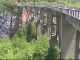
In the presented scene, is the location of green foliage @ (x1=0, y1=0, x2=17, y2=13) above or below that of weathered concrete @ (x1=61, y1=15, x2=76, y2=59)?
below

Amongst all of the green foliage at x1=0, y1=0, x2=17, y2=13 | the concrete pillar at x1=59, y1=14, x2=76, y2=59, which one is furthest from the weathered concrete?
the green foliage at x1=0, y1=0, x2=17, y2=13

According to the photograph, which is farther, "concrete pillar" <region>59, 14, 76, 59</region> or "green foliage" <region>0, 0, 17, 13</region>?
"green foliage" <region>0, 0, 17, 13</region>

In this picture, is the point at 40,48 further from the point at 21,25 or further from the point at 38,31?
the point at 21,25

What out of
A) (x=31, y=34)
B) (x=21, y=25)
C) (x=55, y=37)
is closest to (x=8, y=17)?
(x=21, y=25)

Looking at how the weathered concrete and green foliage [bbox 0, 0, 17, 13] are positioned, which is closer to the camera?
the weathered concrete

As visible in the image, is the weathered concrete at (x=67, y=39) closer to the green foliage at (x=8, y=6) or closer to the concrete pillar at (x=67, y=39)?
the concrete pillar at (x=67, y=39)

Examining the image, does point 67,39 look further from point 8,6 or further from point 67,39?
point 8,6

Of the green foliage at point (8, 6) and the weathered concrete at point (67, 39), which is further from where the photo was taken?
the green foliage at point (8, 6)

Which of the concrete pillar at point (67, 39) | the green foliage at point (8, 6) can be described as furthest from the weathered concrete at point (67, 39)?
the green foliage at point (8, 6)

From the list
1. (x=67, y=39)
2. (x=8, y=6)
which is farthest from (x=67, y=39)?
(x=8, y=6)

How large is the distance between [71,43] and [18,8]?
5679 cm

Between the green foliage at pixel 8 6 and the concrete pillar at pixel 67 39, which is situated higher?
the concrete pillar at pixel 67 39

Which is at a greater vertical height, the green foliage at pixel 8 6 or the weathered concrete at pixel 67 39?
the weathered concrete at pixel 67 39

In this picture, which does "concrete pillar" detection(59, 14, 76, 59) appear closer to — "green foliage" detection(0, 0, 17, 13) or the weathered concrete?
the weathered concrete
